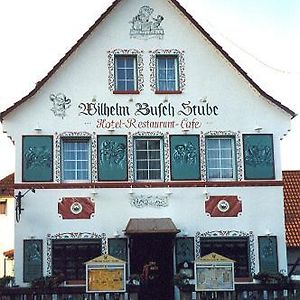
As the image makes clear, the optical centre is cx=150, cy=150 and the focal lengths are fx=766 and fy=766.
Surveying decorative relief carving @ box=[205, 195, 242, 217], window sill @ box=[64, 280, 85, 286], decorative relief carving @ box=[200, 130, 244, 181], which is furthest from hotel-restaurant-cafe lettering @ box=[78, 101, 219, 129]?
window sill @ box=[64, 280, 85, 286]

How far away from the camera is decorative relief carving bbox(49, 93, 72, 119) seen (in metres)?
24.0

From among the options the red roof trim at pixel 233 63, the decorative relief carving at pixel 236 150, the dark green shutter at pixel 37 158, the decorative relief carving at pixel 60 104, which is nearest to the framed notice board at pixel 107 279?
the dark green shutter at pixel 37 158

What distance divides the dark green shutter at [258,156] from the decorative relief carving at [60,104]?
5731 millimetres

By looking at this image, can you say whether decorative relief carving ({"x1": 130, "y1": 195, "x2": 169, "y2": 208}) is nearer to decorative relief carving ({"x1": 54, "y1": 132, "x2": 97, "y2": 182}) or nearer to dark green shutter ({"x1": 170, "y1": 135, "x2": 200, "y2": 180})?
dark green shutter ({"x1": 170, "y1": 135, "x2": 200, "y2": 180})

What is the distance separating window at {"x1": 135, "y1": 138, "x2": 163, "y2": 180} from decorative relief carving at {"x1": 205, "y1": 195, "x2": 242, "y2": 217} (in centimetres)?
175

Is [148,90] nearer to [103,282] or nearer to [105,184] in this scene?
[105,184]

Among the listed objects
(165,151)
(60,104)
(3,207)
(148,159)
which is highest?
(60,104)

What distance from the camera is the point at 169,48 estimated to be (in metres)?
24.8

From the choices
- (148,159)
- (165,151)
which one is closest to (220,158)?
(165,151)

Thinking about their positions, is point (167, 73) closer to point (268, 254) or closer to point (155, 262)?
point (155, 262)

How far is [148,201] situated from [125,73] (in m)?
4.23

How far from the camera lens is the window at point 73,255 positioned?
23.4 metres

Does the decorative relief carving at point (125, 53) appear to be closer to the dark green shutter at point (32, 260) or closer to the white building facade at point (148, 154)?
the white building facade at point (148, 154)

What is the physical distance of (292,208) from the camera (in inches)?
1169
